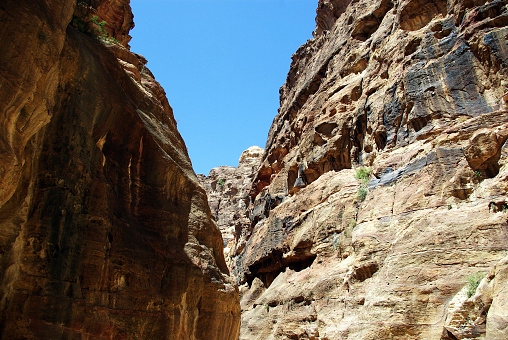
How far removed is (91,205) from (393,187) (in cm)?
1544

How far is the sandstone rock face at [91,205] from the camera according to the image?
7176 mm

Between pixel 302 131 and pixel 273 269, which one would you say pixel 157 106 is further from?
pixel 302 131

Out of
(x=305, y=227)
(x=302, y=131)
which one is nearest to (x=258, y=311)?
(x=305, y=227)

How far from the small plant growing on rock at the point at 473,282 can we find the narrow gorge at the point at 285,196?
0.04 meters

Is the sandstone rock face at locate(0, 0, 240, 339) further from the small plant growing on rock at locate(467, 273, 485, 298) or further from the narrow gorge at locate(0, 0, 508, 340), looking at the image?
the small plant growing on rock at locate(467, 273, 485, 298)

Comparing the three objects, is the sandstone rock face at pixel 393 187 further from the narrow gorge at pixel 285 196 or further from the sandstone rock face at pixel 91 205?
the sandstone rock face at pixel 91 205

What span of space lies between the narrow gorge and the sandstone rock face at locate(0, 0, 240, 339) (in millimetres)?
41

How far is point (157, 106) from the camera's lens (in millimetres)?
13805

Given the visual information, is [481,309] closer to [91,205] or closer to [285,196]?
[91,205]

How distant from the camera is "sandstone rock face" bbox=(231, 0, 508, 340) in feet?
51.0

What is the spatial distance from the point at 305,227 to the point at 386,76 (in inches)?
434

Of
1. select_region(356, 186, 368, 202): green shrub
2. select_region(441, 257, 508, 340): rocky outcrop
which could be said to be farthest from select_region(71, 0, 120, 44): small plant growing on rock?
select_region(356, 186, 368, 202): green shrub

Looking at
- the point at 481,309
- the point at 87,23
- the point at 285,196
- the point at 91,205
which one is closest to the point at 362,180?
the point at 285,196

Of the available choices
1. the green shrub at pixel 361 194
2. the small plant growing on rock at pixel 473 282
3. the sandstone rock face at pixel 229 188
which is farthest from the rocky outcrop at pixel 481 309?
the sandstone rock face at pixel 229 188
